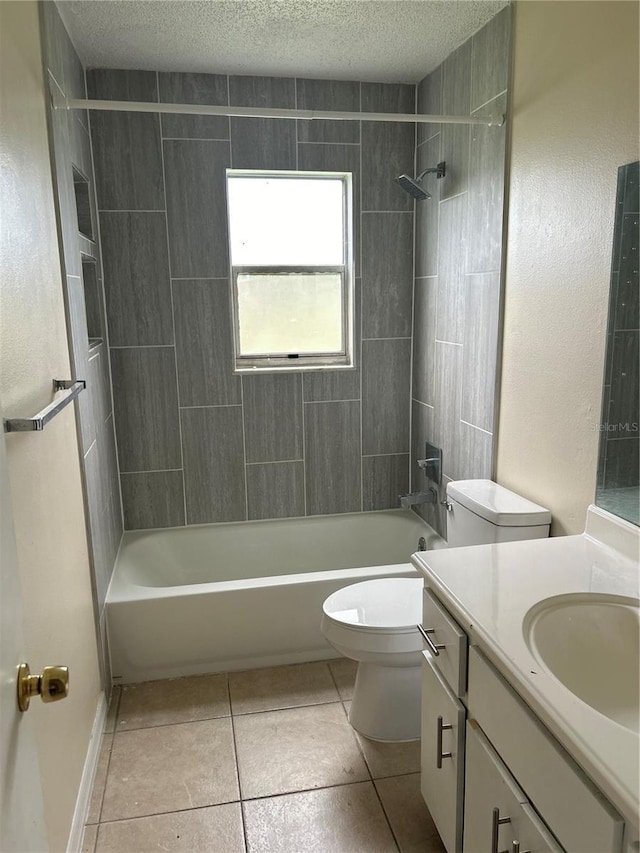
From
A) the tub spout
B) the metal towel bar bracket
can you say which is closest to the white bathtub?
the tub spout

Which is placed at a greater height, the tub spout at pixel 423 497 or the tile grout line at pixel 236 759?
the tub spout at pixel 423 497

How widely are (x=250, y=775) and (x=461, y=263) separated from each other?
2.10 m

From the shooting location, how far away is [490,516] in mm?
2096

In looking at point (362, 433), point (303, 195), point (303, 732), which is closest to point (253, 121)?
point (303, 195)

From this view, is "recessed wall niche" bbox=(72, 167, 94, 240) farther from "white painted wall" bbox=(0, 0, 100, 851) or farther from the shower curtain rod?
"white painted wall" bbox=(0, 0, 100, 851)

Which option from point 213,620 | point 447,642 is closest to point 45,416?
point 447,642

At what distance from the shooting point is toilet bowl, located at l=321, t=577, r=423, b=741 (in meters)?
2.10

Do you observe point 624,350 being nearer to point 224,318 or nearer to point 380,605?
point 380,605

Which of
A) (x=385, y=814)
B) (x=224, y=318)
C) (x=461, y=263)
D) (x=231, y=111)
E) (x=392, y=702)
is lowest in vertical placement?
(x=385, y=814)

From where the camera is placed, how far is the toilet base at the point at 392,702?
2.19m

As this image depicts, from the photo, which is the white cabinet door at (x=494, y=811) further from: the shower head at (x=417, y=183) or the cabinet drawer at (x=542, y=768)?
the shower head at (x=417, y=183)

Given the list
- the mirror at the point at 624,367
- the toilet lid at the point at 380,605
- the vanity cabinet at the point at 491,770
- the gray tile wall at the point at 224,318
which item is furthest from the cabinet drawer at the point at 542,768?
the gray tile wall at the point at 224,318

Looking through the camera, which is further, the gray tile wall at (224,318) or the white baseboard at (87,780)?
the gray tile wall at (224,318)

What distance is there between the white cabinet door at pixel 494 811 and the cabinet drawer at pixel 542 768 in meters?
0.02
